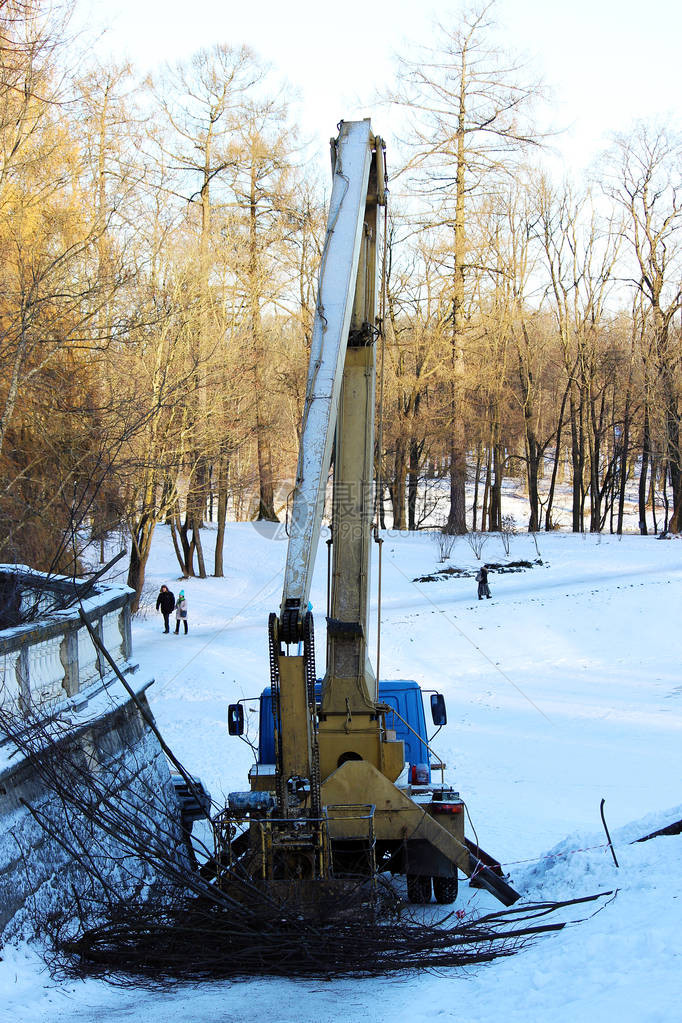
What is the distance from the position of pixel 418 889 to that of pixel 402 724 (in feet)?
7.61

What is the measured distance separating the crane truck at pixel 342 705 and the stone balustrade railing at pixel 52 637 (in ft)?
5.59

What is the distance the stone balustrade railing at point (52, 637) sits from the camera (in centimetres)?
727

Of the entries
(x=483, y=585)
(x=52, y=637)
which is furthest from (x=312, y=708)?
(x=483, y=585)

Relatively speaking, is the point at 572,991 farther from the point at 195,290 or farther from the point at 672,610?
the point at 195,290

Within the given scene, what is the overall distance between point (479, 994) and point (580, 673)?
61.8 ft

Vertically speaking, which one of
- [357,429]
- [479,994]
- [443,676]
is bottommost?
[443,676]

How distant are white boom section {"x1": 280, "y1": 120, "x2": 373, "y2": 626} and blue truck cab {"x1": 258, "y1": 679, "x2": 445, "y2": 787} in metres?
3.38

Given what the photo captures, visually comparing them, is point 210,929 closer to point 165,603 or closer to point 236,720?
point 236,720

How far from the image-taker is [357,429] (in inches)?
374

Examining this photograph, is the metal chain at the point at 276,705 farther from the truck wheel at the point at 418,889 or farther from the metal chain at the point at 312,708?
the truck wheel at the point at 418,889

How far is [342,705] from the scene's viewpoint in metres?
8.88

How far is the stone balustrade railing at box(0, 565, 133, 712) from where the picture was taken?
727 cm

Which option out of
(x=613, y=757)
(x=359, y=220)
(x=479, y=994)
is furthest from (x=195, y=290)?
(x=479, y=994)

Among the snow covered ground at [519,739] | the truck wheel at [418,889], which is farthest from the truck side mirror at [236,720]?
the snow covered ground at [519,739]
